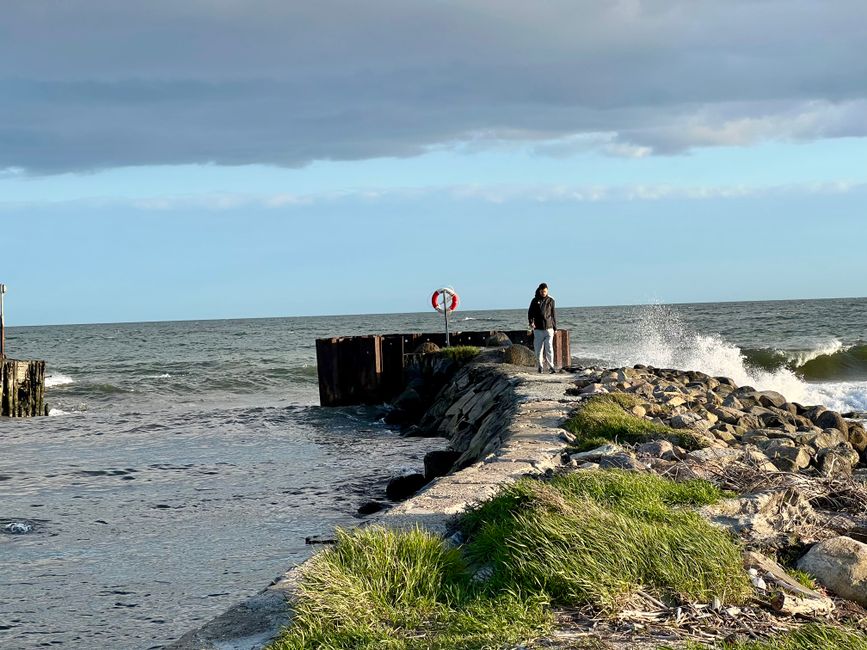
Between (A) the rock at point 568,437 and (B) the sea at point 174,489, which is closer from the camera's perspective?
(B) the sea at point 174,489

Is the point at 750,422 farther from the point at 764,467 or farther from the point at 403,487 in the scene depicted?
the point at 764,467

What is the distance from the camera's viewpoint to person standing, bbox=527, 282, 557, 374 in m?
19.0

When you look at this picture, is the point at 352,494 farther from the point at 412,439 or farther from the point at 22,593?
the point at 412,439

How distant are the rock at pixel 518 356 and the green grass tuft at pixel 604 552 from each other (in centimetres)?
1546

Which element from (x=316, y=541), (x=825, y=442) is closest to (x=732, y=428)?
(x=825, y=442)

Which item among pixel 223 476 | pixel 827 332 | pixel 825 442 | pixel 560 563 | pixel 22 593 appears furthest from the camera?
pixel 827 332

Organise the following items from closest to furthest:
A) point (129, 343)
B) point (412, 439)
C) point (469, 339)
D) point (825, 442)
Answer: point (825, 442) < point (412, 439) < point (469, 339) < point (129, 343)

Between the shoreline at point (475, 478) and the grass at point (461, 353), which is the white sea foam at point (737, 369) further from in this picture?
the shoreline at point (475, 478)

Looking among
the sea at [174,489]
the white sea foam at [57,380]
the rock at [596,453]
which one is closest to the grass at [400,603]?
the sea at [174,489]

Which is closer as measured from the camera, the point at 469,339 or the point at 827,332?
the point at 469,339

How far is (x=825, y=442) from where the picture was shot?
1114 cm

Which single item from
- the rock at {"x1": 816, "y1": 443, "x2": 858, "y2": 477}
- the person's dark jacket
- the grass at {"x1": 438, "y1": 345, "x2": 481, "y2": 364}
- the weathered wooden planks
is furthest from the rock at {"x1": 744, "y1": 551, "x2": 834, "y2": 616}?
the weathered wooden planks

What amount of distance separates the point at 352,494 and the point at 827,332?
49.3 meters

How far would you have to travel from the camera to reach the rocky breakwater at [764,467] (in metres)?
5.13
